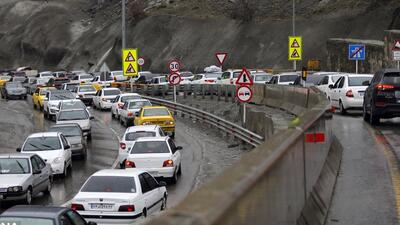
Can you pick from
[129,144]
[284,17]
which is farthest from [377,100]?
[284,17]

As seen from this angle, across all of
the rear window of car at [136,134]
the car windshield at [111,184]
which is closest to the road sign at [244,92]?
the rear window of car at [136,134]

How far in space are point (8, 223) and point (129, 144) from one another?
1569 centimetres

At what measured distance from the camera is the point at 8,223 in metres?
10.7

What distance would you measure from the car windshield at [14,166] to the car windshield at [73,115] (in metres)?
17.0

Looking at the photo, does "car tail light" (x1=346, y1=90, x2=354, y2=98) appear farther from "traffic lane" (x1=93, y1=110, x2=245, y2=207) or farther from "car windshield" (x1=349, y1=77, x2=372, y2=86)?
"traffic lane" (x1=93, y1=110, x2=245, y2=207)

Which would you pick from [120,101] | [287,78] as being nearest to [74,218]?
[287,78]

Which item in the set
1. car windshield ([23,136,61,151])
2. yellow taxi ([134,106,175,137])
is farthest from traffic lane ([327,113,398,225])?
yellow taxi ([134,106,175,137])

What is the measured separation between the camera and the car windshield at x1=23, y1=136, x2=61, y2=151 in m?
25.7

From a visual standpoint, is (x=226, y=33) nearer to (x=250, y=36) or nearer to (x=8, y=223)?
(x=250, y=36)

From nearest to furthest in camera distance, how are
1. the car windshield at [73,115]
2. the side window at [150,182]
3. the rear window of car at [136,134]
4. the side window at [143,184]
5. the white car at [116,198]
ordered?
the white car at [116,198]
the side window at [143,184]
the side window at [150,182]
the rear window of car at [136,134]
the car windshield at [73,115]

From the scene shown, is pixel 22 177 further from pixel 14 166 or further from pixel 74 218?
pixel 74 218

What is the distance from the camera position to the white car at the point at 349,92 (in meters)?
30.3

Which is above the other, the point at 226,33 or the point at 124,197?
the point at 226,33

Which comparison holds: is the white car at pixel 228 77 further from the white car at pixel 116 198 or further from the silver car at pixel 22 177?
the white car at pixel 116 198
